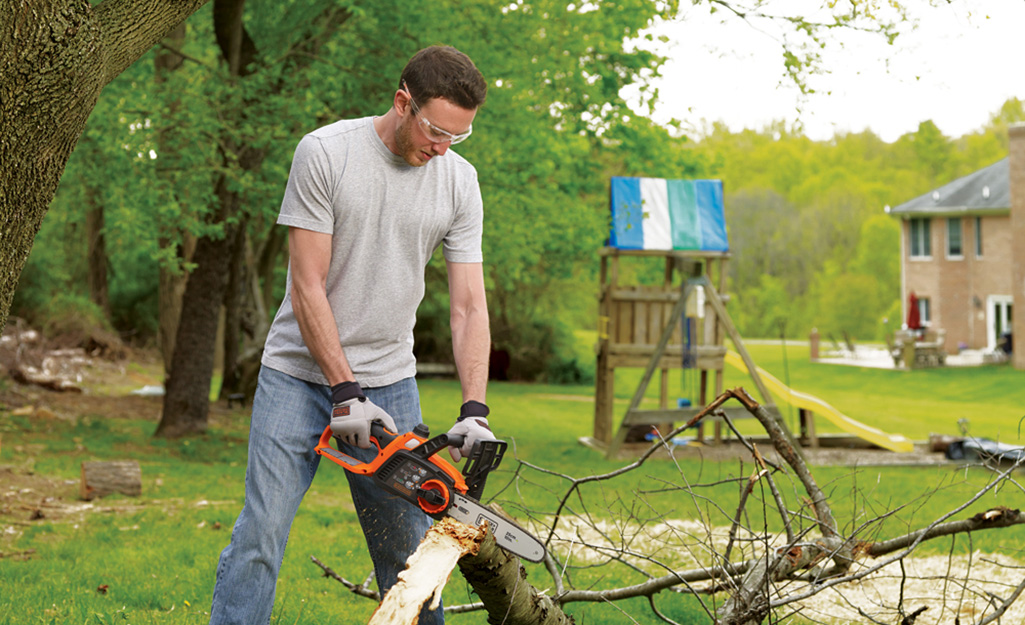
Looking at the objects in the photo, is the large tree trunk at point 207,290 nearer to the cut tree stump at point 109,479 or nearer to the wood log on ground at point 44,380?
the cut tree stump at point 109,479

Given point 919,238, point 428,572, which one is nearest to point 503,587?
point 428,572

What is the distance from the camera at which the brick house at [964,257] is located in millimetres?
33719

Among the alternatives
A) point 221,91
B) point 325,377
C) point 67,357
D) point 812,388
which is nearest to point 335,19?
point 221,91

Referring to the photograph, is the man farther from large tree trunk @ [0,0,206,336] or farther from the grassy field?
large tree trunk @ [0,0,206,336]

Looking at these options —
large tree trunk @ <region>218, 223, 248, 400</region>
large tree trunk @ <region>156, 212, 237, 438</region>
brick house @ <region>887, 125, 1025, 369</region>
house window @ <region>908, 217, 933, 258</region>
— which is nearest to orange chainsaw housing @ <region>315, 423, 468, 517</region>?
large tree trunk @ <region>156, 212, 237, 438</region>

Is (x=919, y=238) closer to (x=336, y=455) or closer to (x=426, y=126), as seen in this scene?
(x=426, y=126)

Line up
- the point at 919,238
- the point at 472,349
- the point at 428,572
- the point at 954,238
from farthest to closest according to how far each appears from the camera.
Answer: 1. the point at 919,238
2. the point at 954,238
3. the point at 472,349
4. the point at 428,572

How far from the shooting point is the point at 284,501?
9.36 feet

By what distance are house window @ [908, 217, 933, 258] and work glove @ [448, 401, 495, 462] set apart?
37.2 metres

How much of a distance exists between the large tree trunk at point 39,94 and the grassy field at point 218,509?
179 cm

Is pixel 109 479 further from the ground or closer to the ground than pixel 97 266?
closer to the ground

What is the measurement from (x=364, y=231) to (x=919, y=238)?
37664 millimetres

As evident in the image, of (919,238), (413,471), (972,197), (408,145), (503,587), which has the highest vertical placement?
(972,197)

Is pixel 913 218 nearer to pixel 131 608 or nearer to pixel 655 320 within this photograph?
pixel 655 320
